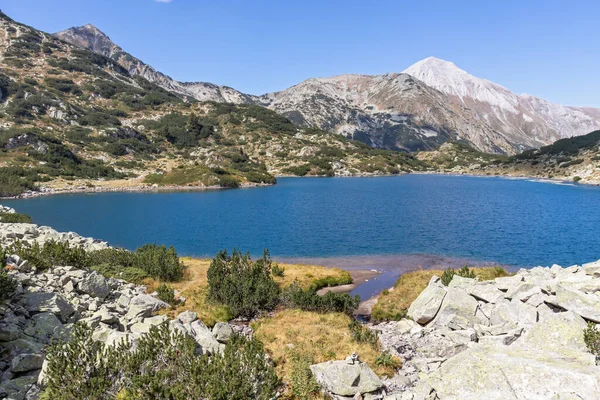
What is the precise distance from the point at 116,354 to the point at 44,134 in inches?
7353

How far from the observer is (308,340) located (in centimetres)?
2045

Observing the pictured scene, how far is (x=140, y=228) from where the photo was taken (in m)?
70.9

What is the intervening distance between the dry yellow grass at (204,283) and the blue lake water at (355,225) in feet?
27.9

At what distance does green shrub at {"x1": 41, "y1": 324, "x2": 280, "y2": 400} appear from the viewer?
34.7ft

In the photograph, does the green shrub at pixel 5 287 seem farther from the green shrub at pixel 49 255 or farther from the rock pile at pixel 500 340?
the rock pile at pixel 500 340

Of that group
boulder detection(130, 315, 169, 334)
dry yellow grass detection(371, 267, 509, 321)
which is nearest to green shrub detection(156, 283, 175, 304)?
boulder detection(130, 315, 169, 334)

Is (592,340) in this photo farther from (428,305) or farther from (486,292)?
(428,305)

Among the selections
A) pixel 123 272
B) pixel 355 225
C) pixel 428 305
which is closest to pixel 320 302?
pixel 428 305

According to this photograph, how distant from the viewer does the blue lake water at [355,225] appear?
171 feet

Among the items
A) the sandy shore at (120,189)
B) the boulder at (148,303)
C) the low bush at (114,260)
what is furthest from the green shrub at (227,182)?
the boulder at (148,303)

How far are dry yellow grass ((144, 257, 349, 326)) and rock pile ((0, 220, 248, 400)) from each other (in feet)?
9.64

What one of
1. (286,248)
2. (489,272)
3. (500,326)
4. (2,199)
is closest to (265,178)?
(2,199)

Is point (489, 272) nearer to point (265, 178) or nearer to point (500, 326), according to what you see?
point (500, 326)

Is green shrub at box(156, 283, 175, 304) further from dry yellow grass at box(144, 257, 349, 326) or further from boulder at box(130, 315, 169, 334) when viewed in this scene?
boulder at box(130, 315, 169, 334)
